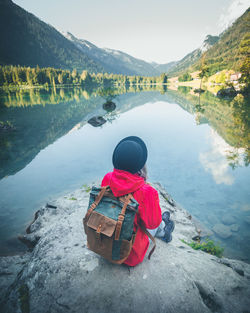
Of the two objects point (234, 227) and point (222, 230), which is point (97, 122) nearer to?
point (222, 230)

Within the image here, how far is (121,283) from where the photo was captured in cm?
263

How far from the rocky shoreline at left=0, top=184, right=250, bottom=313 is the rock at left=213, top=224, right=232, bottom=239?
2054mm

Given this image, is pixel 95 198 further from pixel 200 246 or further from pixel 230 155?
pixel 230 155

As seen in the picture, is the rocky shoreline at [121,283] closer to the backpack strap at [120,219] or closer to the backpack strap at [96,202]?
the backpack strap at [120,219]

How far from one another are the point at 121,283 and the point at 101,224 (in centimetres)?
113

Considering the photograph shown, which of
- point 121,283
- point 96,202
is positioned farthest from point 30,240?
point 96,202

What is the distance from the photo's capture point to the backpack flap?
2.30 meters

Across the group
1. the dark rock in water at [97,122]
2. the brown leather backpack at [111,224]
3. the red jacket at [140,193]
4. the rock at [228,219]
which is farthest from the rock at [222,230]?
the dark rock in water at [97,122]

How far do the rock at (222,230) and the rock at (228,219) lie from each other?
26cm

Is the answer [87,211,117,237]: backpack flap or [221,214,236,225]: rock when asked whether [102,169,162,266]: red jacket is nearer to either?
[87,211,117,237]: backpack flap

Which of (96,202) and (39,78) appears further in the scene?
(39,78)

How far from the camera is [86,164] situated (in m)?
11.4

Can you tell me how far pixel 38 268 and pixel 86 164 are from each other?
8.52m

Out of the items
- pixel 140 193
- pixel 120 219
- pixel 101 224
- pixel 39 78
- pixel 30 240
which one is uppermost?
pixel 39 78
